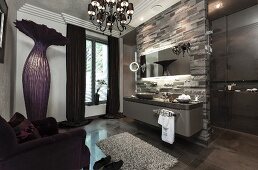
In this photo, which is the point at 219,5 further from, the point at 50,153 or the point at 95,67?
the point at 50,153

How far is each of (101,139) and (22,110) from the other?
6.86ft

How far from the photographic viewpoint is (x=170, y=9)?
3191 mm

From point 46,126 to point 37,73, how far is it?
1467 mm

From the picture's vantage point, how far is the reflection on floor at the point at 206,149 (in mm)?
1924

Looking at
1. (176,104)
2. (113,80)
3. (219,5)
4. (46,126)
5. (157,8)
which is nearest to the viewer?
(46,126)

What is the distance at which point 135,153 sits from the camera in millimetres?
2195

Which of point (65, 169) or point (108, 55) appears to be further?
point (108, 55)

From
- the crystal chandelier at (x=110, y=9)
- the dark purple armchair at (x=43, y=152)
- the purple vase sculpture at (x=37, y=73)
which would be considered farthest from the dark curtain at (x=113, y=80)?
the dark purple armchair at (x=43, y=152)

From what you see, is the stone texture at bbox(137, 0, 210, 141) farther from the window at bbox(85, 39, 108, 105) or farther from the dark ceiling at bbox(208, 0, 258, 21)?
the window at bbox(85, 39, 108, 105)

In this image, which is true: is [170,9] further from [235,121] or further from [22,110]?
[22,110]

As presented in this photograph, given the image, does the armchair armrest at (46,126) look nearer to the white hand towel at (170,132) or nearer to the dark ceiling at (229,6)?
the white hand towel at (170,132)

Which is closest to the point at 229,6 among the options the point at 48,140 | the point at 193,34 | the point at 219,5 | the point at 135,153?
the point at 219,5

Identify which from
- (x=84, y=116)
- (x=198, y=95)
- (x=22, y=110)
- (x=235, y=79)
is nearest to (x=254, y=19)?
(x=235, y=79)

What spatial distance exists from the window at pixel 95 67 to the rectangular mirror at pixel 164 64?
1358 mm
